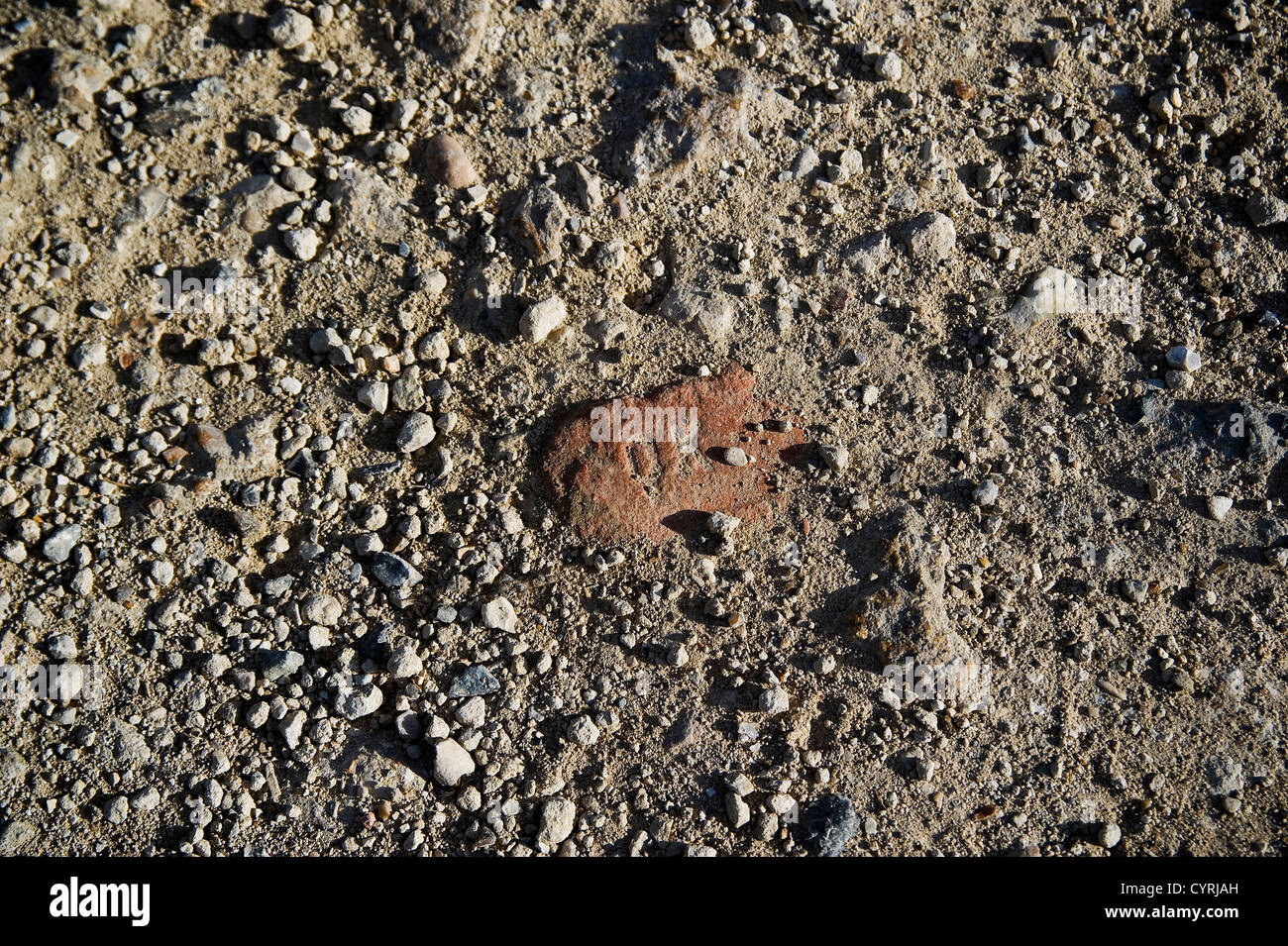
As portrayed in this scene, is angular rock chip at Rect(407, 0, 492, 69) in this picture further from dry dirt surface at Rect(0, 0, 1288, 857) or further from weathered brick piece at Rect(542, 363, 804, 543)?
weathered brick piece at Rect(542, 363, 804, 543)

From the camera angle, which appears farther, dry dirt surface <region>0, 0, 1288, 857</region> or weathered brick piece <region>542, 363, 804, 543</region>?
weathered brick piece <region>542, 363, 804, 543</region>

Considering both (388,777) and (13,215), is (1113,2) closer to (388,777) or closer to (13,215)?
(388,777)

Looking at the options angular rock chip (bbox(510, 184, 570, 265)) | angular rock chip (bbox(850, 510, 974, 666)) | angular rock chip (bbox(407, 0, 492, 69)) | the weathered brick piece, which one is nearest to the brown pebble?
angular rock chip (bbox(510, 184, 570, 265))

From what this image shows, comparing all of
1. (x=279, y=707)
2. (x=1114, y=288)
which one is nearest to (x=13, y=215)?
(x=279, y=707)

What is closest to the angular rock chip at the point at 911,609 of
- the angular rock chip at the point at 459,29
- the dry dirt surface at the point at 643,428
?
the dry dirt surface at the point at 643,428

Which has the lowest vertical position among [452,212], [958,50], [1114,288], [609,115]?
[1114,288]

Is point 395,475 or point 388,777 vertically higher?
point 395,475
